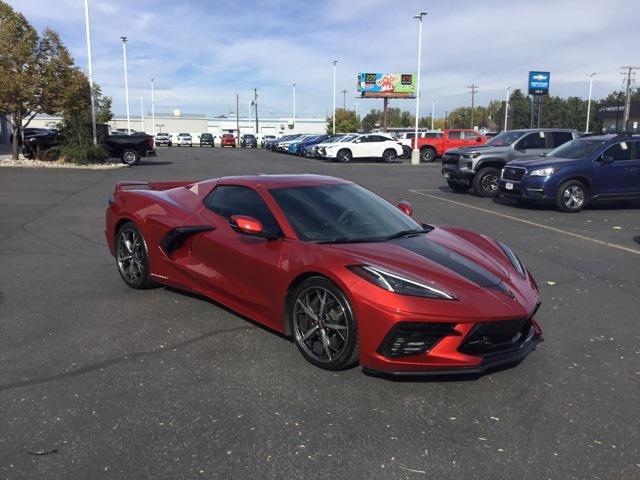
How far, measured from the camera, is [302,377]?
12.2 feet

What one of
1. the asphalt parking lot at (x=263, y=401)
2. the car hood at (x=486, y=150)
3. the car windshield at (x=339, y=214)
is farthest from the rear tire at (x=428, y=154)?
the car windshield at (x=339, y=214)

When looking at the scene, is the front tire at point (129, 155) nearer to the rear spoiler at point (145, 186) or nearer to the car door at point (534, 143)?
the car door at point (534, 143)

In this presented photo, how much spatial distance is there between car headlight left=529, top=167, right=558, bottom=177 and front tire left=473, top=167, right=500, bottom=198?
2720mm

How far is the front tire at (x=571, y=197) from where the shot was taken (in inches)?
477

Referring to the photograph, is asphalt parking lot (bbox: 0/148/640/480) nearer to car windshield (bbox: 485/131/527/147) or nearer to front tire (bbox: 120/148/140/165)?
car windshield (bbox: 485/131/527/147)

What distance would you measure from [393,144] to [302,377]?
30.0 meters

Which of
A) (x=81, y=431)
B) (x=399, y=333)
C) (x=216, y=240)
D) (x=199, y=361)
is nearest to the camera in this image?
(x=81, y=431)

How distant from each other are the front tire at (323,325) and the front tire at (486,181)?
1214cm

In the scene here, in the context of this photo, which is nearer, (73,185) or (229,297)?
(229,297)

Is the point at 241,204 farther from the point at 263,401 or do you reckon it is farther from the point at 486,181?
the point at 486,181

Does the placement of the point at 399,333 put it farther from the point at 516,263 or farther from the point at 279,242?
the point at 516,263

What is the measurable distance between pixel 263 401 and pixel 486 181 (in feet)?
42.6

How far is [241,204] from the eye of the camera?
188 inches

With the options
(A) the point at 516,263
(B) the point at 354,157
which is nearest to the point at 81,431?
(A) the point at 516,263
